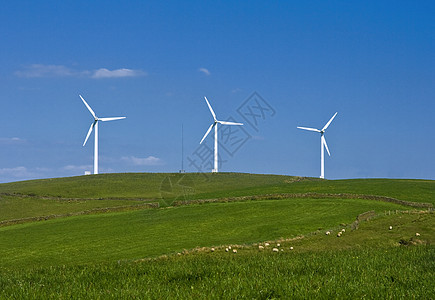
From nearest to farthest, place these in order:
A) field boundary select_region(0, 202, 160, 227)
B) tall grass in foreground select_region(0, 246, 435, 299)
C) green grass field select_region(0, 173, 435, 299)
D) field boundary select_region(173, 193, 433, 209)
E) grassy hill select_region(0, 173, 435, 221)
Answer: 1. tall grass in foreground select_region(0, 246, 435, 299)
2. green grass field select_region(0, 173, 435, 299)
3. field boundary select_region(173, 193, 433, 209)
4. field boundary select_region(0, 202, 160, 227)
5. grassy hill select_region(0, 173, 435, 221)

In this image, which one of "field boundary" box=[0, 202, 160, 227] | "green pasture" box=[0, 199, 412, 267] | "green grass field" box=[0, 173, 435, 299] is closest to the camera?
"green grass field" box=[0, 173, 435, 299]

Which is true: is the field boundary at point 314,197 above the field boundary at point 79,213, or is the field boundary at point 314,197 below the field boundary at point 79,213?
above

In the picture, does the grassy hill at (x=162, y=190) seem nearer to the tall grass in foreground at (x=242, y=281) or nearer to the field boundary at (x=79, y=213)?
the field boundary at (x=79, y=213)

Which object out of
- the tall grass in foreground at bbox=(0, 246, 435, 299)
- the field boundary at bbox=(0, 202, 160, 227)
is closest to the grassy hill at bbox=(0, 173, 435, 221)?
the field boundary at bbox=(0, 202, 160, 227)

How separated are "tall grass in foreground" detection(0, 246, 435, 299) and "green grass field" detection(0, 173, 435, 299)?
4 centimetres

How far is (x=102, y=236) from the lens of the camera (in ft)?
136

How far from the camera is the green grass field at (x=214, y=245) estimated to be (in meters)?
10.6

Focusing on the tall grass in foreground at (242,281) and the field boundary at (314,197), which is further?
the field boundary at (314,197)

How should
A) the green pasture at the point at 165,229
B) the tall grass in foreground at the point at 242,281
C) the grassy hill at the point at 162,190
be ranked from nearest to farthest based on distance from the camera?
the tall grass in foreground at the point at 242,281 → the green pasture at the point at 165,229 → the grassy hill at the point at 162,190

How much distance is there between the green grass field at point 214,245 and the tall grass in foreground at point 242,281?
36 mm

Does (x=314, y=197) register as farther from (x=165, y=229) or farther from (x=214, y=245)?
(x=214, y=245)

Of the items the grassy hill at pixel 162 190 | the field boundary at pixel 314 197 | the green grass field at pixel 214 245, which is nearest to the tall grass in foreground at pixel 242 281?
the green grass field at pixel 214 245

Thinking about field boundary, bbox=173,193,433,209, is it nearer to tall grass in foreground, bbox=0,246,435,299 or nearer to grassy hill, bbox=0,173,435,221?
grassy hill, bbox=0,173,435,221

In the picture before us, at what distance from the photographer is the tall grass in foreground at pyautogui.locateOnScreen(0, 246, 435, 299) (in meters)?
9.78
